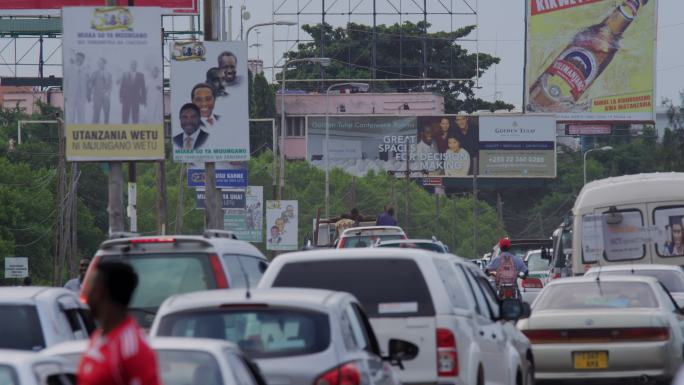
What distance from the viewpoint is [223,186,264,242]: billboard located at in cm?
6122

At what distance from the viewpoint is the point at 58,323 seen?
12.7m

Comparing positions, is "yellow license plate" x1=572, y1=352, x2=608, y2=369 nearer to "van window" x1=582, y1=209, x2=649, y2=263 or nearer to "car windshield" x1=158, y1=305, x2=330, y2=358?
"car windshield" x1=158, y1=305, x2=330, y2=358

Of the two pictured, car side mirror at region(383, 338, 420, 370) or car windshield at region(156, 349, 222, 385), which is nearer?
car windshield at region(156, 349, 222, 385)

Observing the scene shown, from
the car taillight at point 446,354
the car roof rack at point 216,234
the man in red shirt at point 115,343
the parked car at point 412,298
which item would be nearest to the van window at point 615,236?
the car roof rack at point 216,234

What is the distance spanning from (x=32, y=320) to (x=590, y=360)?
676 cm

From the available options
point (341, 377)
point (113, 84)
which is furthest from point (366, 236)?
point (341, 377)

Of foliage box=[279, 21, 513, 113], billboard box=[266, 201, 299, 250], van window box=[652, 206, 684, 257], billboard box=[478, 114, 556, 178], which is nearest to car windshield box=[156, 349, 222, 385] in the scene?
van window box=[652, 206, 684, 257]

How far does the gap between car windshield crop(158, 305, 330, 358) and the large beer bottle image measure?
81.4 metres

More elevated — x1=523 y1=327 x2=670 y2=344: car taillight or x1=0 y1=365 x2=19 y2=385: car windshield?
x1=0 y1=365 x2=19 y2=385: car windshield

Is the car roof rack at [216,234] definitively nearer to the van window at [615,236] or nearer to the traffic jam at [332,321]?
the traffic jam at [332,321]

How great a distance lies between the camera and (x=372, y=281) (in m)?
12.9

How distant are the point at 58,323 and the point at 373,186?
94.4 meters

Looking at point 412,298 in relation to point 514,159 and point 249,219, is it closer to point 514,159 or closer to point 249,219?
point 249,219

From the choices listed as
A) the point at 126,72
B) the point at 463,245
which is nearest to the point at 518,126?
the point at 463,245
